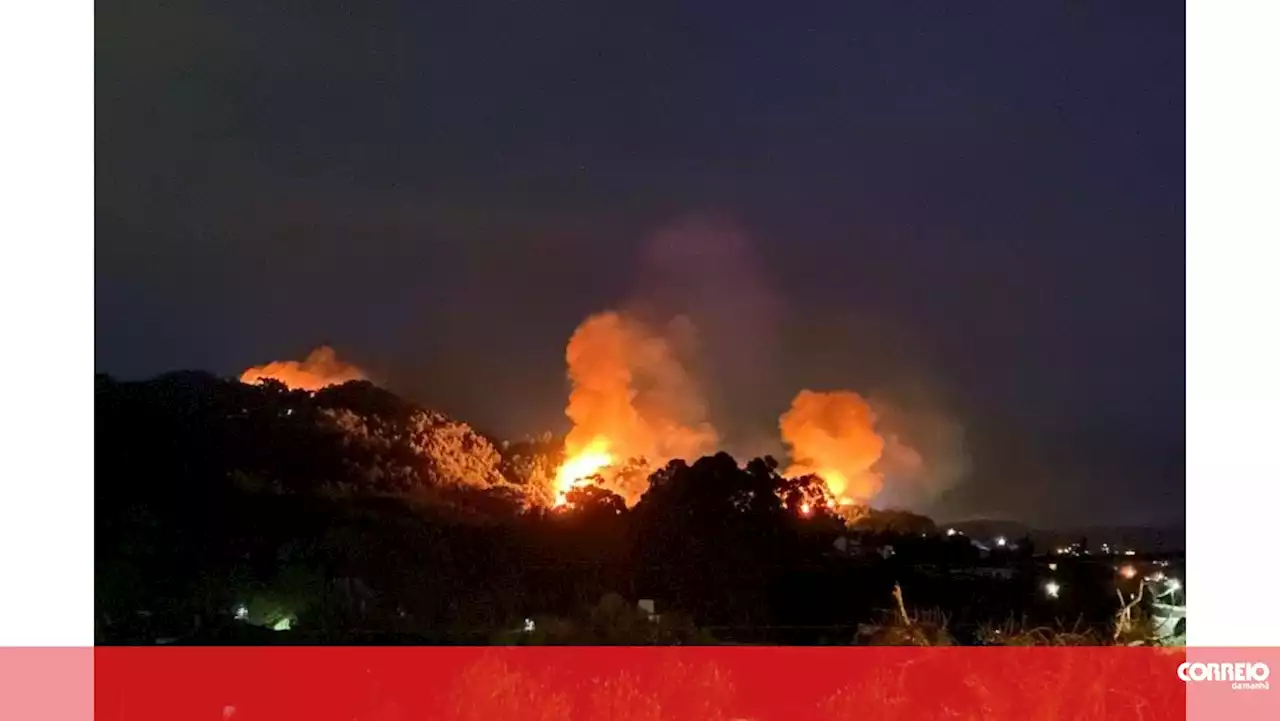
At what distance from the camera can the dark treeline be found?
152 inches

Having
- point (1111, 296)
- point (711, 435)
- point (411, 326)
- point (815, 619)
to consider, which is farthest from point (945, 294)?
point (411, 326)

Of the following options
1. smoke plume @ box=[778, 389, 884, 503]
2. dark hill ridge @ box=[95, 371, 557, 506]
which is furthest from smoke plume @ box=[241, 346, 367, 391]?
smoke plume @ box=[778, 389, 884, 503]

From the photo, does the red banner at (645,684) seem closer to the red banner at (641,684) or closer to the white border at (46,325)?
the red banner at (641,684)

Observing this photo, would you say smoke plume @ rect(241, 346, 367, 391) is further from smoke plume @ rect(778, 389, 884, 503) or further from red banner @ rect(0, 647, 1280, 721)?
smoke plume @ rect(778, 389, 884, 503)

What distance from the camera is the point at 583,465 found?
13.5 feet

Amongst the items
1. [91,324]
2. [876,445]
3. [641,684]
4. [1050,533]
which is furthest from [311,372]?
[1050,533]

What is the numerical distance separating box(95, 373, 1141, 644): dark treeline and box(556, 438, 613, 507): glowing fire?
0.07m

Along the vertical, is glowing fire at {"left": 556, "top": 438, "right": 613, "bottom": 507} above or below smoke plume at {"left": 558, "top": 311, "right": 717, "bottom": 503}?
below

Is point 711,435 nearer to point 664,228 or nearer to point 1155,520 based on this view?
point 664,228

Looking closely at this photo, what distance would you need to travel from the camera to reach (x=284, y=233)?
4066 mm
